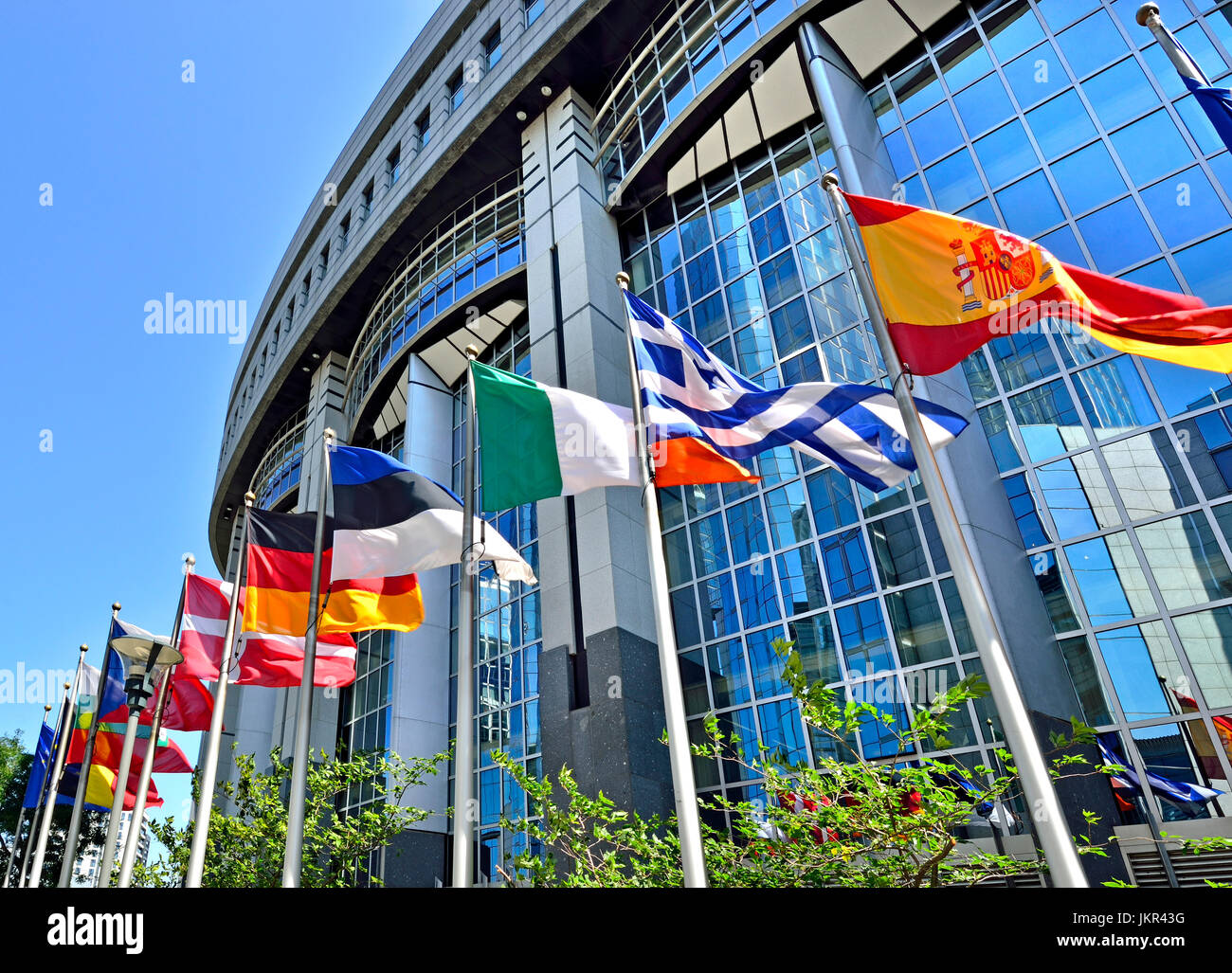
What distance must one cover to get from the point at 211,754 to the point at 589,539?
9290mm

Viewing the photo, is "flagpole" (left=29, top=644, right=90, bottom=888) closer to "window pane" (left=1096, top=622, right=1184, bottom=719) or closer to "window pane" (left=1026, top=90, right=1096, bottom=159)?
"window pane" (left=1096, top=622, right=1184, bottom=719)

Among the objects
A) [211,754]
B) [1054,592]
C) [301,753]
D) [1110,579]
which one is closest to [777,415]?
[301,753]

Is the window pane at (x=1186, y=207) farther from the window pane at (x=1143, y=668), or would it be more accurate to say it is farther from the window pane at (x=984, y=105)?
the window pane at (x=1143, y=668)

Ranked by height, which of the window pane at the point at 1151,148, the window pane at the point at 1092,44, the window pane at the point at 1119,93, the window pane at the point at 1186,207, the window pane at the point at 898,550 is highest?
the window pane at the point at 1092,44

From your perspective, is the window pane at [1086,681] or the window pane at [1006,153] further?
the window pane at [1006,153]

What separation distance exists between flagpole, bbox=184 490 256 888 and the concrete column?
7322mm

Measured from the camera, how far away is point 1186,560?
14.0 meters

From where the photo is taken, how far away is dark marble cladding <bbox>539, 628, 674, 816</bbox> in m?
16.7

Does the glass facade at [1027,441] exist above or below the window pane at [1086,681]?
above

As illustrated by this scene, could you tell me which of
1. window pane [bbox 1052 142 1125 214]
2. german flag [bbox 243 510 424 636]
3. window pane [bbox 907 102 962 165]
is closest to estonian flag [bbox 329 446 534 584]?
german flag [bbox 243 510 424 636]

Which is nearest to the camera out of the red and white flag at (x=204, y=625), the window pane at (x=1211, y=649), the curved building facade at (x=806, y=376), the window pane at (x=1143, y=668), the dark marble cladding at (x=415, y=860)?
the window pane at (x=1211, y=649)

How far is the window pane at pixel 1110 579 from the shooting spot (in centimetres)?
1431

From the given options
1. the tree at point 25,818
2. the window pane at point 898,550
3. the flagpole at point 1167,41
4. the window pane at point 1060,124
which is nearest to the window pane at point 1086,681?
the window pane at point 898,550

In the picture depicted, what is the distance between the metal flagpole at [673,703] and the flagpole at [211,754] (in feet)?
22.2
